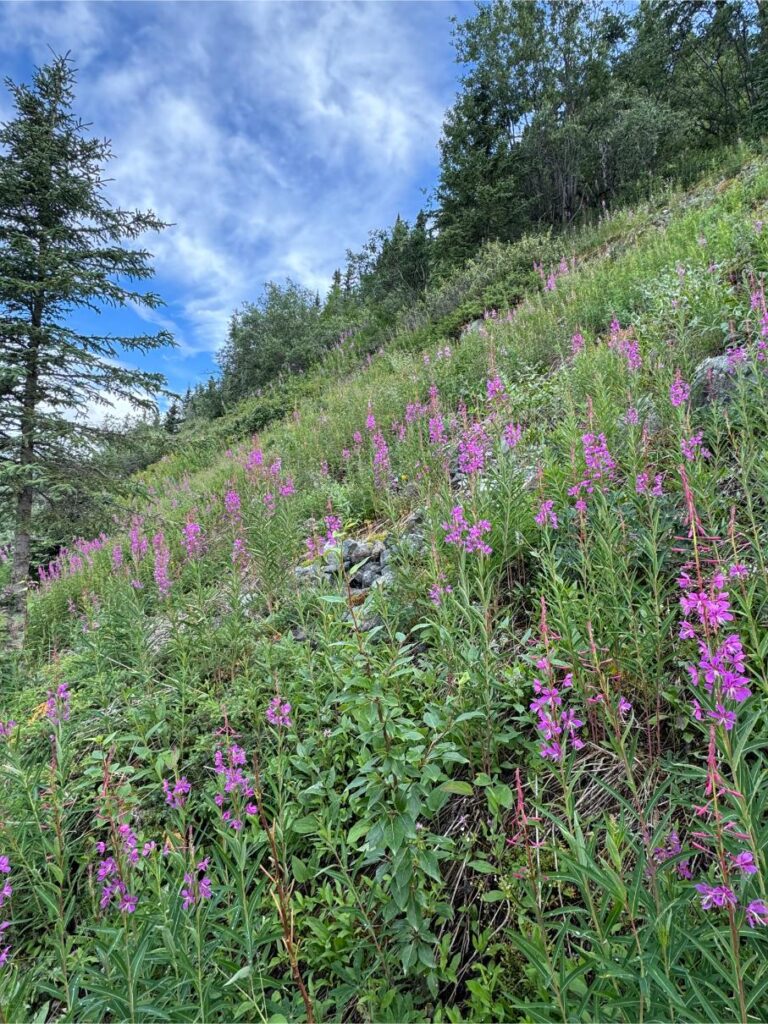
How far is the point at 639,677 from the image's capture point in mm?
2076

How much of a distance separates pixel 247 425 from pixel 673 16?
79.2 feet

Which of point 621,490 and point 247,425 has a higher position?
point 247,425

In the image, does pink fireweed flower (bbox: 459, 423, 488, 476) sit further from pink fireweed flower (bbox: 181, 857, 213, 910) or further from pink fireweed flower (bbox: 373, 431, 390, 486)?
pink fireweed flower (bbox: 181, 857, 213, 910)

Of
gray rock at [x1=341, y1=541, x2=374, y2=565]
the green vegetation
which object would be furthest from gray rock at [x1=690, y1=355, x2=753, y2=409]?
gray rock at [x1=341, y1=541, x2=374, y2=565]

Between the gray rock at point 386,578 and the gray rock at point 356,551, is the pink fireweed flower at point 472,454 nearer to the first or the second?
the gray rock at point 386,578

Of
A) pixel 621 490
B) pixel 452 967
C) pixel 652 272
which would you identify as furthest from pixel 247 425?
pixel 452 967

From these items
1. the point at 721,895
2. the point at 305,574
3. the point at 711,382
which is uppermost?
the point at 711,382

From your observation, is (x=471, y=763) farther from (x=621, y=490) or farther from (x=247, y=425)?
(x=247, y=425)

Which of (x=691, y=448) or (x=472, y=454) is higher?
(x=472, y=454)

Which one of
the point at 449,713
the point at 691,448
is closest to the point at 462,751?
the point at 449,713

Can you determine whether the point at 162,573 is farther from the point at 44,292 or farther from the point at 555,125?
the point at 555,125

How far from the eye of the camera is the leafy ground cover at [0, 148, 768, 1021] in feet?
4.20

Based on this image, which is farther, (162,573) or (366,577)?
(162,573)

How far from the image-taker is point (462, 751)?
2.16 m
